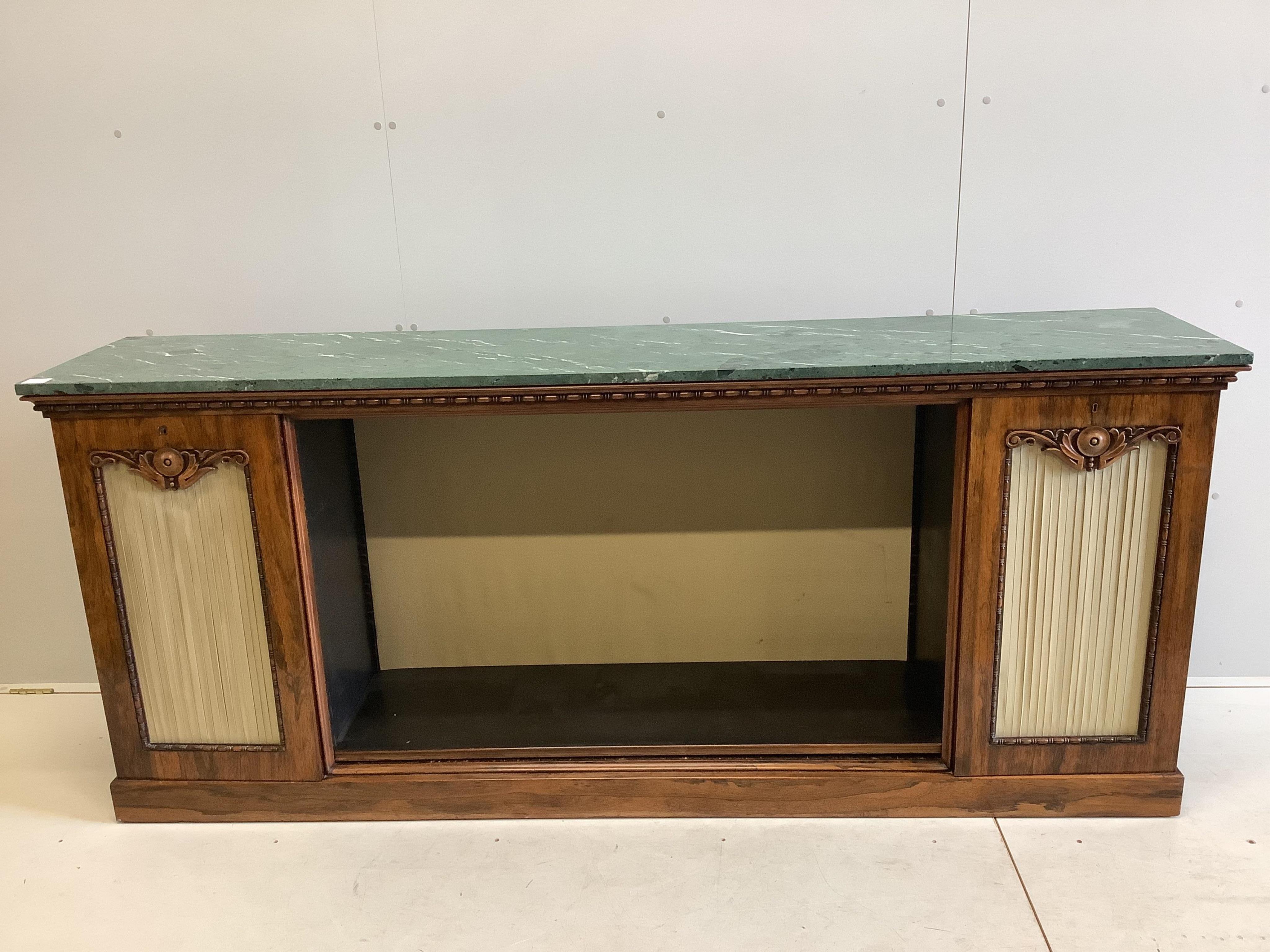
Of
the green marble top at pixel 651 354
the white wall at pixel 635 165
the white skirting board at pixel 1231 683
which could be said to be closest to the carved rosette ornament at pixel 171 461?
the green marble top at pixel 651 354

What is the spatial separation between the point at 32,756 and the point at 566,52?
6.97 ft

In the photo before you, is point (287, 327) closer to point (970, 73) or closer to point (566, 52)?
point (566, 52)

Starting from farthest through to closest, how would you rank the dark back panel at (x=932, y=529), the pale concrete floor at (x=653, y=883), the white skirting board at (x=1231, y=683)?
1. the white skirting board at (x=1231, y=683)
2. the dark back panel at (x=932, y=529)
3. the pale concrete floor at (x=653, y=883)

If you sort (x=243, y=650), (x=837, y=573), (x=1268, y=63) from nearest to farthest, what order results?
(x=243, y=650)
(x=1268, y=63)
(x=837, y=573)

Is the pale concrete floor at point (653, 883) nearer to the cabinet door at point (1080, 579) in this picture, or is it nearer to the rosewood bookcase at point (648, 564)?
the rosewood bookcase at point (648, 564)

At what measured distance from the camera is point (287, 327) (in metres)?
2.47

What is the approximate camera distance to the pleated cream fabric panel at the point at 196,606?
198 cm

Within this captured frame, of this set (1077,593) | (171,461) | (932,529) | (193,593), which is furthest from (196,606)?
(1077,593)

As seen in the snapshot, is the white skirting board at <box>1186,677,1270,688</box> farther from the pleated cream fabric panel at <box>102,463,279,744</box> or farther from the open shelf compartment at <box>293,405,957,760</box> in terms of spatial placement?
the pleated cream fabric panel at <box>102,463,279,744</box>

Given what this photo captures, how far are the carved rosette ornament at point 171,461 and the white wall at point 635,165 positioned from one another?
62 cm

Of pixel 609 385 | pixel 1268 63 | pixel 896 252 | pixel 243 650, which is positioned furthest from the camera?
pixel 896 252

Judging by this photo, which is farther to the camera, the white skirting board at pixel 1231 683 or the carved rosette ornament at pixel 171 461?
the white skirting board at pixel 1231 683

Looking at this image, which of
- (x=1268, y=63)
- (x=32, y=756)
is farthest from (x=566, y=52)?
(x=32, y=756)

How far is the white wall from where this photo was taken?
2.24 meters
